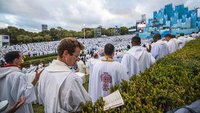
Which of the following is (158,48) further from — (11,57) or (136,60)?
(11,57)

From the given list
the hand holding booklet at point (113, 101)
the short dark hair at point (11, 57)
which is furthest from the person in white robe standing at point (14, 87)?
the hand holding booklet at point (113, 101)

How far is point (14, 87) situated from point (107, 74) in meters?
1.88

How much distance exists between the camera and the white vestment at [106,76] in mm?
5102

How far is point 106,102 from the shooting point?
2559 millimetres

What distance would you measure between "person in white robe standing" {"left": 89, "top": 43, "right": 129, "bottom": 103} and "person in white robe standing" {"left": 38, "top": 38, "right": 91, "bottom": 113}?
74.7 inches

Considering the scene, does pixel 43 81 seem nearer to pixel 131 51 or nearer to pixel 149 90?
pixel 149 90

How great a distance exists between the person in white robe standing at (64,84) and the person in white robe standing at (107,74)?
190cm

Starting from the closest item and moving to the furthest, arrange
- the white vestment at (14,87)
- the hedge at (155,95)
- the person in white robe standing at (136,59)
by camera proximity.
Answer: the hedge at (155,95) → the white vestment at (14,87) → the person in white robe standing at (136,59)

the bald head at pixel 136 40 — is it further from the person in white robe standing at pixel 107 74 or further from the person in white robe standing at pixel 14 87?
the person in white robe standing at pixel 14 87

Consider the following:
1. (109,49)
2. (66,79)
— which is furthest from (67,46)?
(109,49)

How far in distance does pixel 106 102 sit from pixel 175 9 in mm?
57950

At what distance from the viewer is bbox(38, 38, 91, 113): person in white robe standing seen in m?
2.96

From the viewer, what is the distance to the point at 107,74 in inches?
203

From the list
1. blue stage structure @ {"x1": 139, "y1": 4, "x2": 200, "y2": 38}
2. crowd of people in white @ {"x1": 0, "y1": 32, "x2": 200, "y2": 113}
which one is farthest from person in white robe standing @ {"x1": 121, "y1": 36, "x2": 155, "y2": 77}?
blue stage structure @ {"x1": 139, "y1": 4, "x2": 200, "y2": 38}
